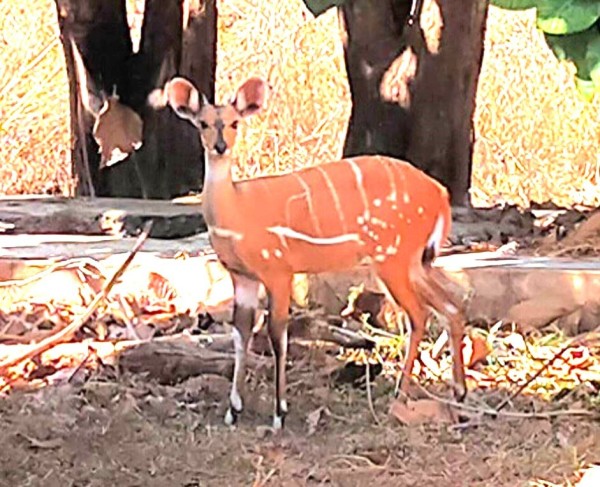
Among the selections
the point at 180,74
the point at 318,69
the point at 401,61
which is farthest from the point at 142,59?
the point at 318,69

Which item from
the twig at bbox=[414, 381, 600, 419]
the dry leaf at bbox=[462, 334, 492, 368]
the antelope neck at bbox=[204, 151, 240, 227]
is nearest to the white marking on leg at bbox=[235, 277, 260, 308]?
the antelope neck at bbox=[204, 151, 240, 227]

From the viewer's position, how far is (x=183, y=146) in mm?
8352

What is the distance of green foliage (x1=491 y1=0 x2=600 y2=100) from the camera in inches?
186

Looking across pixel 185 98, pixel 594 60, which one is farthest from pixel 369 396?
pixel 594 60

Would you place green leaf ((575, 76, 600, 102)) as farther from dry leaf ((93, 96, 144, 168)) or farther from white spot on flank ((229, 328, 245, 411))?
dry leaf ((93, 96, 144, 168))

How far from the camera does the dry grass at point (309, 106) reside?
10117mm

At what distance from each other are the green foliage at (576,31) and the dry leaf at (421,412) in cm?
121

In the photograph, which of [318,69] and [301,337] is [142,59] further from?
[301,337]

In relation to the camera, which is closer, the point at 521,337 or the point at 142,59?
the point at 521,337

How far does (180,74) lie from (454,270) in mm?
3317

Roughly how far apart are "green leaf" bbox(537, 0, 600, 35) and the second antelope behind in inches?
30.2

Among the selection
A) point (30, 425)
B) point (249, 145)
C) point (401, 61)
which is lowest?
A: point (249, 145)

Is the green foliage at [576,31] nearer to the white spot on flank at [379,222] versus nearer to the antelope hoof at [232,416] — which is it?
the white spot on flank at [379,222]

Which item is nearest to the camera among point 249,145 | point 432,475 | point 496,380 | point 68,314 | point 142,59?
point 432,475
